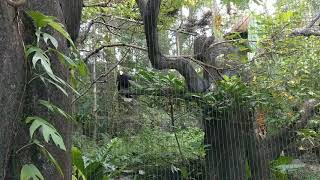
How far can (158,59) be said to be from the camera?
445cm

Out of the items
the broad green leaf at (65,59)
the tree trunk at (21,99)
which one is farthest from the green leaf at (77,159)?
the broad green leaf at (65,59)

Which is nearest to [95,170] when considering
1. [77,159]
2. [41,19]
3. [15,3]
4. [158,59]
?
[77,159]

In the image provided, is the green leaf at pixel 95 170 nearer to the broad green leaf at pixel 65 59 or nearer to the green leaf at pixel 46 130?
the broad green leaf at pixel 65 59

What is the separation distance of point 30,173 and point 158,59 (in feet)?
9.97

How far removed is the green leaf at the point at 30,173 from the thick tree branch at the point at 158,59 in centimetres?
247

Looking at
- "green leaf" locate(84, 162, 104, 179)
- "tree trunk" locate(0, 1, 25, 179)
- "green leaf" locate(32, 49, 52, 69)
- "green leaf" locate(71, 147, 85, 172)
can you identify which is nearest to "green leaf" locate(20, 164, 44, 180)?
"tree trunk" locate(0, 1, 25, 179)

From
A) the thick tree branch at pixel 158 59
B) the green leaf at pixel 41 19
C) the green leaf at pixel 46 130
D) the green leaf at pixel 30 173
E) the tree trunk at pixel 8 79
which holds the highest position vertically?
the thick tree branch at pixel 158 59

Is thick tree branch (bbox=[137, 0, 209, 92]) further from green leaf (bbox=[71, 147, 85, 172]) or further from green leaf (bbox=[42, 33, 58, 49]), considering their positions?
green leaf (bbox=[42, 33, 58, 49])

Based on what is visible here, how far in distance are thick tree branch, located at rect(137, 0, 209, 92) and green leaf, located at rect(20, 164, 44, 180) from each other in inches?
97.3

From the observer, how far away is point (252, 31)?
16.1 ft

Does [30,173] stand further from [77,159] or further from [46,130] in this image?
[77,159]

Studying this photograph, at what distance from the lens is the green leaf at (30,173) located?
1.50 metres

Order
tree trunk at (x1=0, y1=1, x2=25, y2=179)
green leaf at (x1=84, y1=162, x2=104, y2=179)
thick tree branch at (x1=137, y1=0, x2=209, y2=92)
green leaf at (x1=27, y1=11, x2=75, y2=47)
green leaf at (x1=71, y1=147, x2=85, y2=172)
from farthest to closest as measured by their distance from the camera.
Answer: green leaf at (x1=84, y1=162, x2=104, y2=179) < thick tree branch at (x1=137, y1=0, x2=209, y2=92) < green leaf at (x1=71, y1=147, x2=85, y2=172) < green leaf at (x1=27, y1=11, x2=75, y2=47) < tree trunk at (x1=0, y1=1, x2=25, y2=179)

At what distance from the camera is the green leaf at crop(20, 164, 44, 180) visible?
150 centimetres
